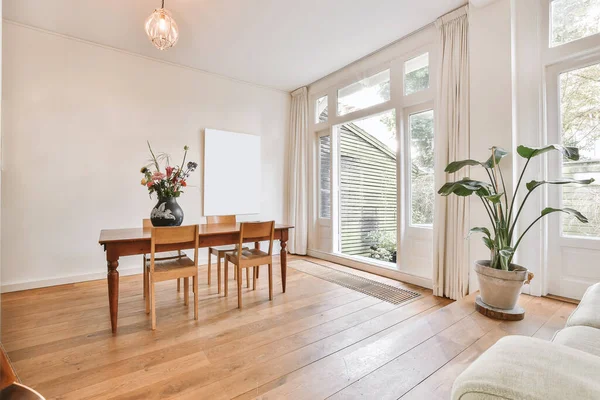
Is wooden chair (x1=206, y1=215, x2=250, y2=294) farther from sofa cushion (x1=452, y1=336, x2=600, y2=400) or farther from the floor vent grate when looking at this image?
sofa cushion (x1=452, y1=336, x2=600, y2=400)

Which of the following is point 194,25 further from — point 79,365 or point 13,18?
point 79,365

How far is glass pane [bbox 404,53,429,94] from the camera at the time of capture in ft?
11.0

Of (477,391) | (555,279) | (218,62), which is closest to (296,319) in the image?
(477,391)

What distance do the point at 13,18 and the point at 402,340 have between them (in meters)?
4.99

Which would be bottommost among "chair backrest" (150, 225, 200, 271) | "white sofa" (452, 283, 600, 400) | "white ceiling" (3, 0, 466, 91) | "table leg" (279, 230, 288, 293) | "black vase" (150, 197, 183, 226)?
"table leg" (279, 230, 288, 293)

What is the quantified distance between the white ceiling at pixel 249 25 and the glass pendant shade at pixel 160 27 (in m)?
0.55

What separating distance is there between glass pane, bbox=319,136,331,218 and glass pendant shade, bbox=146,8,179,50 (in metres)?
2.88

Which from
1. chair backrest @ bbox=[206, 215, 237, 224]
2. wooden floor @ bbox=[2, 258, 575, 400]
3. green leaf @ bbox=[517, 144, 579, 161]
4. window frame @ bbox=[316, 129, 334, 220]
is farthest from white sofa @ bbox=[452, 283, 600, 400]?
window frame @ bbox=[316, 129, 334, 220]

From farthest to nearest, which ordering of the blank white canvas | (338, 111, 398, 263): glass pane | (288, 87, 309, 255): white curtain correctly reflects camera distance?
(288, 87, 309, 255): white curtain → the blank white canvas → (338, 111, 398, 263): glass pane

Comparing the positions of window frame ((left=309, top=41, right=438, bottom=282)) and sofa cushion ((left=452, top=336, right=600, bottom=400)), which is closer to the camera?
sofa cushion ((left=452, top=336, right=600, bottom=400))

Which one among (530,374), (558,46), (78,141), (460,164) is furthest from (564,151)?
(78,141)

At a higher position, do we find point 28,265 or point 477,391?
point 477,391

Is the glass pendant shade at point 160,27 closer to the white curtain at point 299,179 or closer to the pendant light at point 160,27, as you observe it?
the pendant light at point 160,27

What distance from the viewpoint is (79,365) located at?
1.77 metres
